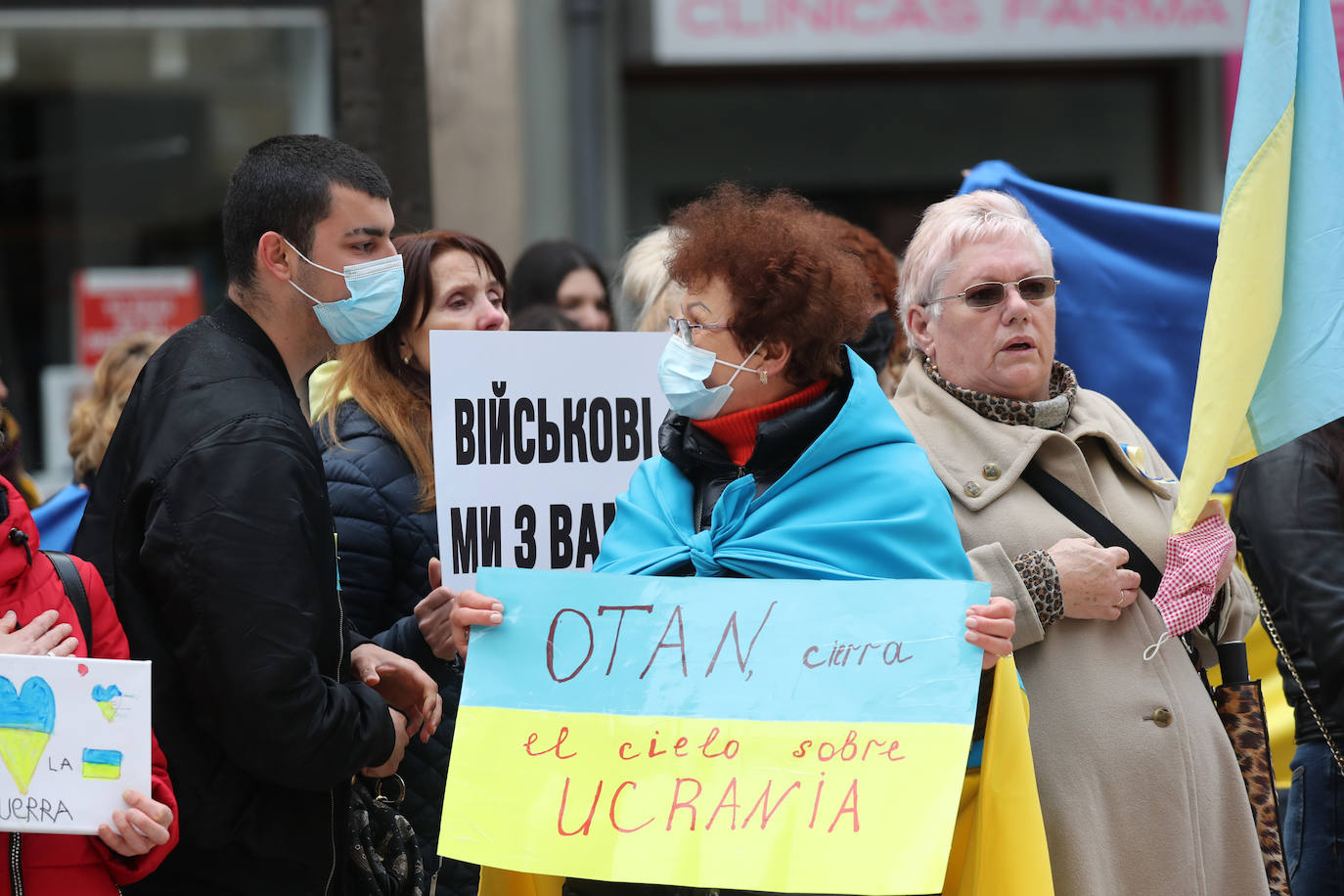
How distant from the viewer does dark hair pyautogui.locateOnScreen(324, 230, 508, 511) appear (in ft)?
12.3

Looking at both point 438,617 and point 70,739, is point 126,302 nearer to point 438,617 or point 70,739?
point 438,617

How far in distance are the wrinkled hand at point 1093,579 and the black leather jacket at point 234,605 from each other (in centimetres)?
126

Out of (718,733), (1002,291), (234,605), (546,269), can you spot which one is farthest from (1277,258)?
(546,269)

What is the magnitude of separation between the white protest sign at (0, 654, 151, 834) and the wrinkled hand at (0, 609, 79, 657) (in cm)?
4

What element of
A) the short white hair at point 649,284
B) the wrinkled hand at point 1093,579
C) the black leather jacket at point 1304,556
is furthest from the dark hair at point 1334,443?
the short white hair at point 649,284

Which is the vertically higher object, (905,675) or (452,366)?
(452,366)

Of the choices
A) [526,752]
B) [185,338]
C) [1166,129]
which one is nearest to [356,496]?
[185,338]

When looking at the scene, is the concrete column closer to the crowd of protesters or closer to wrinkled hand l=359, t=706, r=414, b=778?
the crowd of protesters

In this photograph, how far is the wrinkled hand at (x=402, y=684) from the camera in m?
3.08

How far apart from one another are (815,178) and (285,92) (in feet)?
11.4

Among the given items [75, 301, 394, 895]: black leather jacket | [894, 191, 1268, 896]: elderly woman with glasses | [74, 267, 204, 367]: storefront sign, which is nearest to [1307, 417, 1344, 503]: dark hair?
[894, 191, 1268, 896]: elderly woman with glasses

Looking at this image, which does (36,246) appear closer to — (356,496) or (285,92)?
(285,92)

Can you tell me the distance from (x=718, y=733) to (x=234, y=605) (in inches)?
32.5

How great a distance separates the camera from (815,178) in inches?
415
